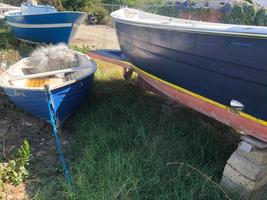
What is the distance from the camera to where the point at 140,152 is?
14.1 feet

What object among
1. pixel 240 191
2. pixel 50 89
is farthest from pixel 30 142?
pixel 240 191

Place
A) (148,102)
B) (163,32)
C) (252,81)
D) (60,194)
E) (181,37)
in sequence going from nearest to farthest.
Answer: (252,81) → (60,194) → (181,37) → (163,32) → (148,102)

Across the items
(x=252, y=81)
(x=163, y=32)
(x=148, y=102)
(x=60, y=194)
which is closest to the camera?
(x=252, y=81)

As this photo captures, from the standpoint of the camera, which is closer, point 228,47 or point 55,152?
point 228,47

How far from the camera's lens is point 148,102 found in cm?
595

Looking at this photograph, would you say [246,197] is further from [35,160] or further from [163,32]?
[35,160]

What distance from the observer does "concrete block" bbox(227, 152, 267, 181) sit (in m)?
3.53

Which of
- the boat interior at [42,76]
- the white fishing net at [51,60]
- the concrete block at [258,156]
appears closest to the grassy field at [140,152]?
the concrete block at [258,156]

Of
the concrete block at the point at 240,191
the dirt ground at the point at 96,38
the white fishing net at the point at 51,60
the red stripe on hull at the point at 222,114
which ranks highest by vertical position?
the white fishing net at the point at 51,60

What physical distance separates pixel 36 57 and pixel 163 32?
2.87 m

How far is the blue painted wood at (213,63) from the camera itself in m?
3.31

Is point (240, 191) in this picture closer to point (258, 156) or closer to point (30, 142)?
point (258, 156)

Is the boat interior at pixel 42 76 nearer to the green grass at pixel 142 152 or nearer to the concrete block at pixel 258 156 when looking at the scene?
the green grass at pixel 142 152

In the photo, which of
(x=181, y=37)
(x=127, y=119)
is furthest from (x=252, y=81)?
(x=127, y=119)
